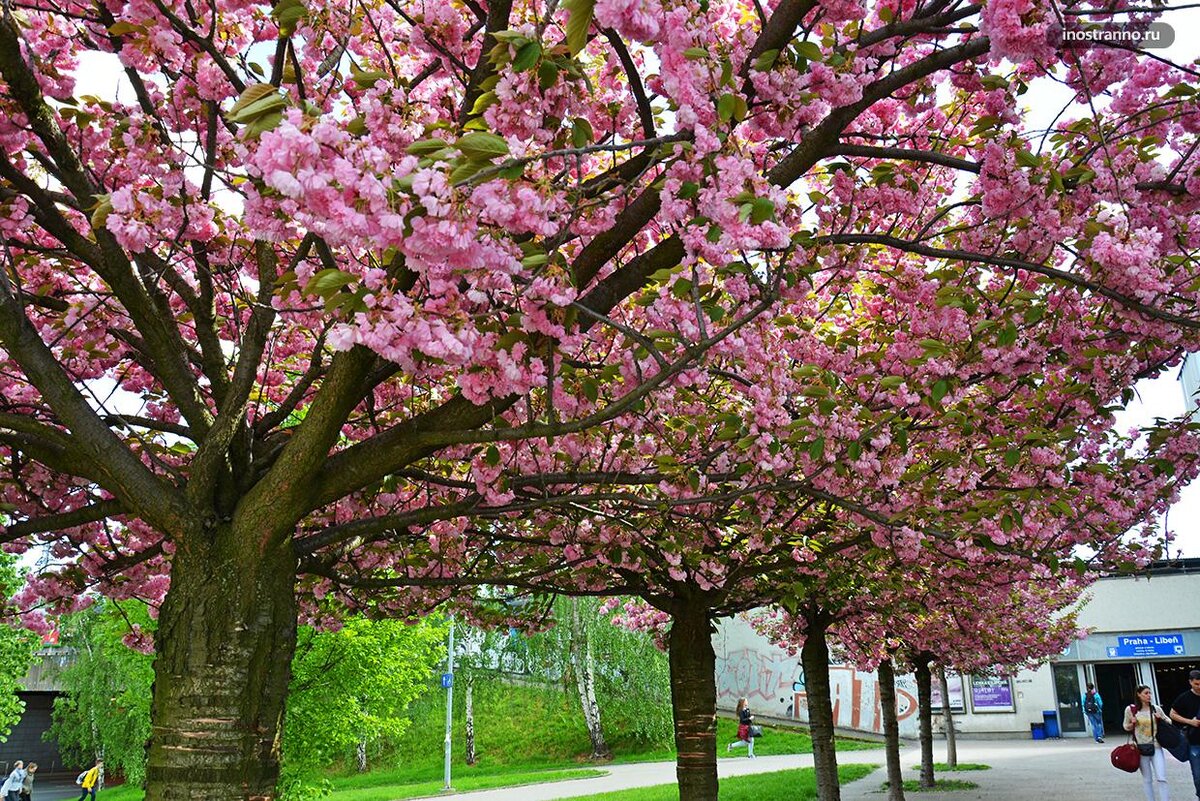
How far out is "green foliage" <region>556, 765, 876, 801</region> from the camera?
45.3 ft

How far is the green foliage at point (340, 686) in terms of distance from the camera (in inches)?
397

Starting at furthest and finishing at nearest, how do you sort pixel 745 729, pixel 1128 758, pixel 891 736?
1. pixel 745 729
2. pixel 891 736
3. pixel 1128 758

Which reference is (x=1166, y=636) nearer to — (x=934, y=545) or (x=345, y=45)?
(x=934, y=545)

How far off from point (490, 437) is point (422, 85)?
7.42 feet

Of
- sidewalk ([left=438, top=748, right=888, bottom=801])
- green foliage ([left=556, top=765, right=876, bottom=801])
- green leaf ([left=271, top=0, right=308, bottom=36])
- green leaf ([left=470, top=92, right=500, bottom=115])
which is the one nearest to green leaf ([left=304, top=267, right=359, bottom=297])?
green leaf ([left=470, top=92, right=500, bottom=115])

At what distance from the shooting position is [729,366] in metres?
5.07

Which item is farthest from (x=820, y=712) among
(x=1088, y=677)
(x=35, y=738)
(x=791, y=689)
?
(x=35, y=738)

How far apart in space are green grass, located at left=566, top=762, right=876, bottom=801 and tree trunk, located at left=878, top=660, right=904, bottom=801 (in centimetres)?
152

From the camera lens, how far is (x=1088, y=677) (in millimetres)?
29234

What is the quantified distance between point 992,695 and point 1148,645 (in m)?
5.39

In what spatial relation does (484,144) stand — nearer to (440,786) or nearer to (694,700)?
(694,700)

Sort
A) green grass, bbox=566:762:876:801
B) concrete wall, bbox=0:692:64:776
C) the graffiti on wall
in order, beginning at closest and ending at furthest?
green grass, bbox=566:762:876:801, the graffiti on wall, concrete wall, bbox=0:692:64:776

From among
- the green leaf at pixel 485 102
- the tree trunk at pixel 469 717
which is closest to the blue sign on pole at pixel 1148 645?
the tree trunk at pixel 469 717

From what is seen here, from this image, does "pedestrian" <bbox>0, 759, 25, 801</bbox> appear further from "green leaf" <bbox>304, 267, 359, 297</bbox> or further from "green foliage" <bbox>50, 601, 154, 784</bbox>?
"green leaf" <bbox>304, 267, 359, 297</bbox>
